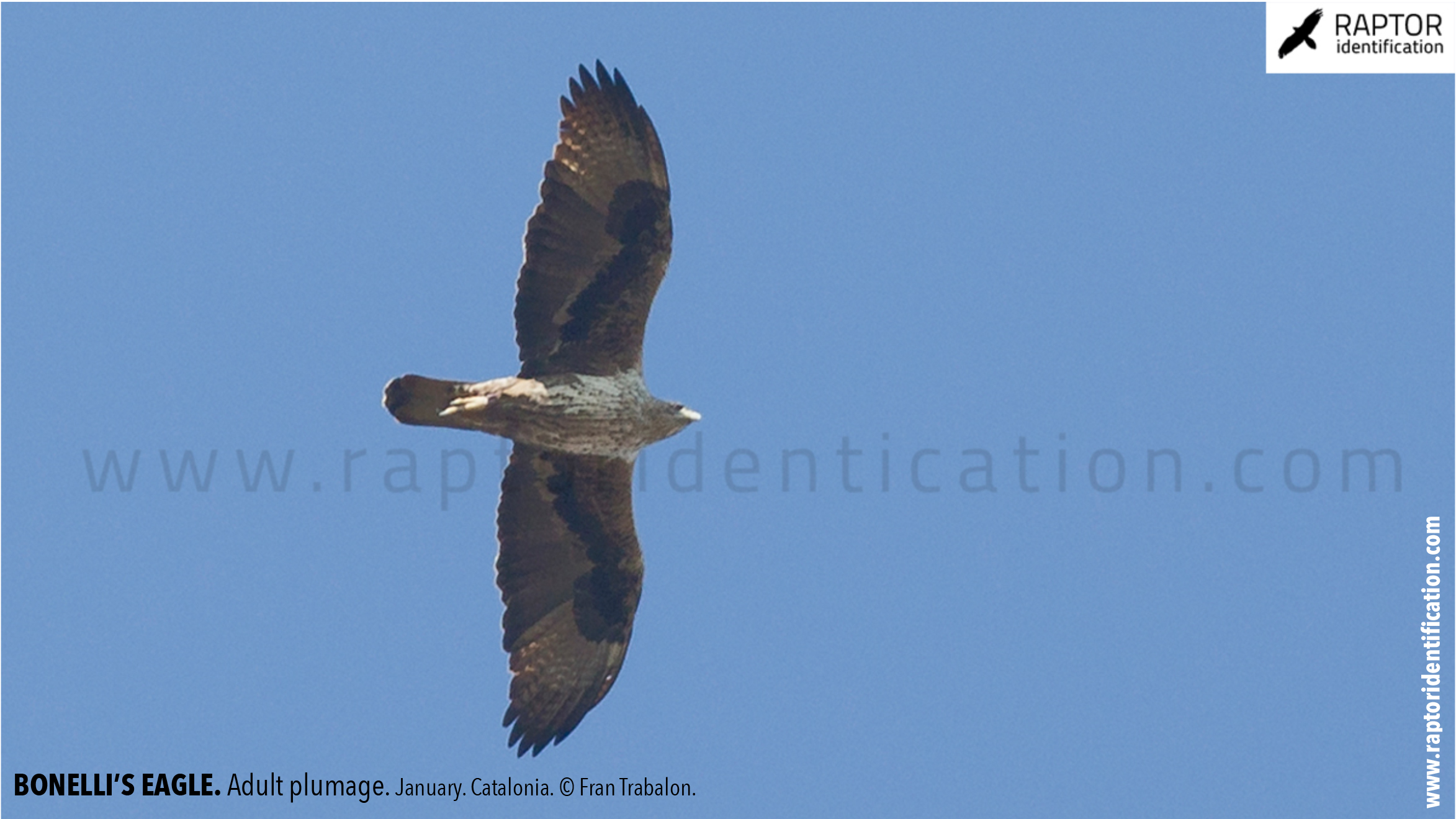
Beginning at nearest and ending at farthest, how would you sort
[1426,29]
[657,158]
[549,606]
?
[657,158] → [549,606] → [1426,29]

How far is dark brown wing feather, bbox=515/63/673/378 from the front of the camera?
1400 cm

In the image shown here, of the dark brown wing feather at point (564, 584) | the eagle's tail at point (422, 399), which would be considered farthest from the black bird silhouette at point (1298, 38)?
the eagle's tail at point (422, 399)

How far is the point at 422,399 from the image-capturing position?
14.1 m

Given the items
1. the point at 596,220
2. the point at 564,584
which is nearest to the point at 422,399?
the point at 596,220

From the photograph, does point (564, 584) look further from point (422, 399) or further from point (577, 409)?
point (422, 399)

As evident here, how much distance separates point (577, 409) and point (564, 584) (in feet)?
5.09

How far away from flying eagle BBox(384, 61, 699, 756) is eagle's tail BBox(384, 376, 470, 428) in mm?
10

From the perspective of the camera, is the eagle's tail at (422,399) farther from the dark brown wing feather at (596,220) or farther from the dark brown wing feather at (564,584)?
the dark brown wing feather at (564,584)

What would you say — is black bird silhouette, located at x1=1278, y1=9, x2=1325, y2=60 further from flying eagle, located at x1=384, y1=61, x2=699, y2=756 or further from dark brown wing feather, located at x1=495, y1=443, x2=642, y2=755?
dark brown wing feather, located at x1=495, y1=443, x2=642, y2=755

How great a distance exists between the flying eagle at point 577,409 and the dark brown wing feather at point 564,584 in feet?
0.04

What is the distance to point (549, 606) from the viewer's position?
49.1ft

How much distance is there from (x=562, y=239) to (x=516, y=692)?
141 inches

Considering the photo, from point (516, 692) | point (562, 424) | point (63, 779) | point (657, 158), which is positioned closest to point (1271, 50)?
point (657, 158)

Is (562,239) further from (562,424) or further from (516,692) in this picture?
(516,692)
